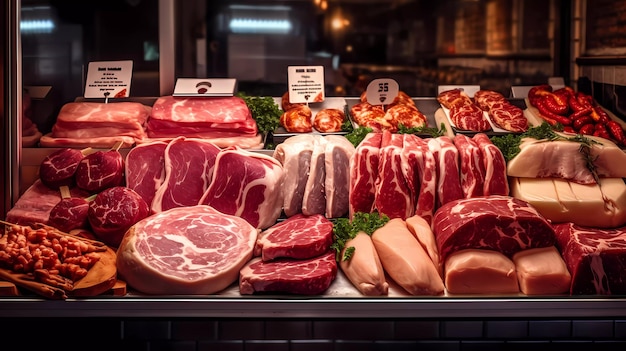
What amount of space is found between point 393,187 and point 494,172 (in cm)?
52

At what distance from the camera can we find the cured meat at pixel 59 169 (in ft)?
10.7

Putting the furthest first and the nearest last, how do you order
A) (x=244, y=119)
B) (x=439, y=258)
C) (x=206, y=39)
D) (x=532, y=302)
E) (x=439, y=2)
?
(x=439, y=2), (x=206, y=39), (x=244, y=119), (x=439, y=258), (x=532, y=302)

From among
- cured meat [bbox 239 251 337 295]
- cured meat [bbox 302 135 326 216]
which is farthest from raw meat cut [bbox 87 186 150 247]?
cured meat [bbox 302 135 326 216]

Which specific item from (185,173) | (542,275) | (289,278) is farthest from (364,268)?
(185,173)

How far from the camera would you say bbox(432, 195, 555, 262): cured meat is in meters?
2.79

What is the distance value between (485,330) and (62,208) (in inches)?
85.2

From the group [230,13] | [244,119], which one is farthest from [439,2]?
[244,119]

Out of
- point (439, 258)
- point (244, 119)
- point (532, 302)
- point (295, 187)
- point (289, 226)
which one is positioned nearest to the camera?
point (532, 302)

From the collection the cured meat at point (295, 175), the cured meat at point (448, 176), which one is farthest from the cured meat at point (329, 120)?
the cured meat at point (448, 176)

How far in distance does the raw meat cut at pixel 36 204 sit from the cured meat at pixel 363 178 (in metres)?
1.41

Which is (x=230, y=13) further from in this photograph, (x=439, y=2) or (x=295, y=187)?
(x=295, y=187)

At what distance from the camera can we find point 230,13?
9469 millimetres

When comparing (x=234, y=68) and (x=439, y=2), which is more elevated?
(x=439, y=2)

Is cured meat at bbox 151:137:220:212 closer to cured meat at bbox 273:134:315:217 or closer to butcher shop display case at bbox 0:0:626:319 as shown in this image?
butcher shop display case at bbox 0:0:626:319
